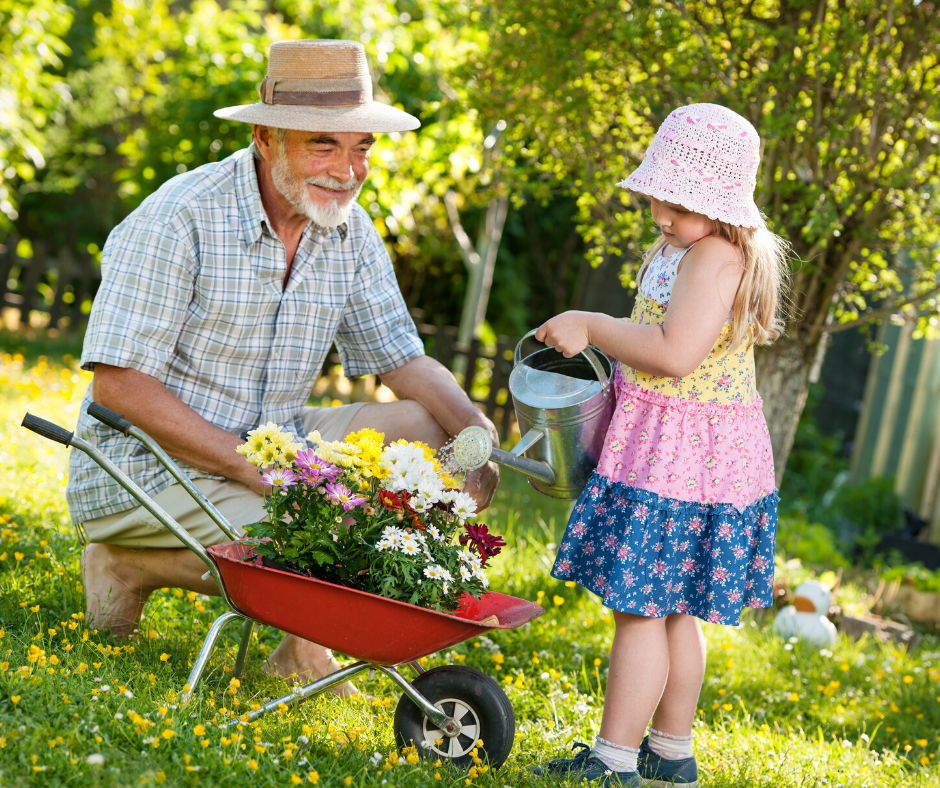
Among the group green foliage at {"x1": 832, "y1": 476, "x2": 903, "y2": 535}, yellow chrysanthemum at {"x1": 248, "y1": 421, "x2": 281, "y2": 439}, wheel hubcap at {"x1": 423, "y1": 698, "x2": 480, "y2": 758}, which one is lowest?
green foliage at {"x1": 832, "y1": 476, "x2": 903, "y2": 535}

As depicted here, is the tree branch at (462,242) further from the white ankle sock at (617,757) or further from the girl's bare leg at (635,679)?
the white ankle sock at (617,757)


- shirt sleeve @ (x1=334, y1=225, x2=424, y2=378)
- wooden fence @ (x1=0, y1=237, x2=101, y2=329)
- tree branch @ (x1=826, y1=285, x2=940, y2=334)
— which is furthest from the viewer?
wooden fence @ (x1=0, y1=237, x2=101, y2=329)

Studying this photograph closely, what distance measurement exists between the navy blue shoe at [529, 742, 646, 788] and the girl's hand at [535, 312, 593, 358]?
3.07 ft

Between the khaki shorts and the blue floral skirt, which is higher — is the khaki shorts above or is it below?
below

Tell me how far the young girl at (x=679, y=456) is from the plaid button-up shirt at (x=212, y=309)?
851mm

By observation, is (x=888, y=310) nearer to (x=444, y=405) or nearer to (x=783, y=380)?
(x=783, y=380)

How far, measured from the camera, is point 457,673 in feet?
7.03

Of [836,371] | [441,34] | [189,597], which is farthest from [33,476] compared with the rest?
[836,371]

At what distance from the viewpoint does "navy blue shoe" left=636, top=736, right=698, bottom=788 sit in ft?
7.74

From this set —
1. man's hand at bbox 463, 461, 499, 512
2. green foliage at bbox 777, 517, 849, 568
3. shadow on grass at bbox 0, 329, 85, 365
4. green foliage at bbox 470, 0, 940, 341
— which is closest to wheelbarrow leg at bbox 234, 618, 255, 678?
man's hand at bbox 463, 461, 499, 512

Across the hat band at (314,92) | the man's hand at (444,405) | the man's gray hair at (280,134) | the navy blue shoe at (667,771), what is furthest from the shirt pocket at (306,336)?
the navy blue shoe at (667,771)

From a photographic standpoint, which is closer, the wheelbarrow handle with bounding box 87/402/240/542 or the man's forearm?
the wheelbarrow handle with bounding box 87/402/240/542

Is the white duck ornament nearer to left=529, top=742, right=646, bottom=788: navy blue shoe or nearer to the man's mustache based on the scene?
left=529, top=742, right=646, bottom=788: navy blue shoe

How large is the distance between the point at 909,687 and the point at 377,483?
215 centimetres
